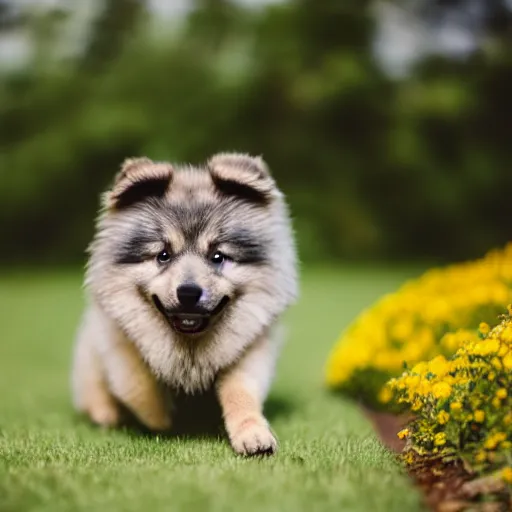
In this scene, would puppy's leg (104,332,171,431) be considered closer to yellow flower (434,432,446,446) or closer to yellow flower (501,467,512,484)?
yellow flower (434,432,446,446)

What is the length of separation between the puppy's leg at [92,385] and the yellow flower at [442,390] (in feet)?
4.83

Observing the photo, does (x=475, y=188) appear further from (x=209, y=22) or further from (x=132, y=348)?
(x=132, y=348)

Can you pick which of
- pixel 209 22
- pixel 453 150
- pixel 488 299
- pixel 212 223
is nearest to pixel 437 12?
pixel 453 150

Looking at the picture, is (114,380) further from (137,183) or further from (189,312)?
(137,183)

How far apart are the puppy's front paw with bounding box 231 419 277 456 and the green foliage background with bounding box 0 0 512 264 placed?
29.3 feet

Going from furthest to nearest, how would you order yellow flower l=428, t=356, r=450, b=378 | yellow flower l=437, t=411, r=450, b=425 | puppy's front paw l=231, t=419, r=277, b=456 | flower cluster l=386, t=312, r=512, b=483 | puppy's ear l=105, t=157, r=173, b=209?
1. puppy's ear l=105, t=157, r=173, b=209
2. puppy's front paw l=231, t=419, r=277, b=456
3. yellow flower l=428, t=356, r=450, b=378
4. yellow flower l=437, t=411, r=450, b=425
5. flower cluster l=386, t=312, r=512, b=483

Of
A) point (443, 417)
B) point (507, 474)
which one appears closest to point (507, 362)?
point (443, 417)

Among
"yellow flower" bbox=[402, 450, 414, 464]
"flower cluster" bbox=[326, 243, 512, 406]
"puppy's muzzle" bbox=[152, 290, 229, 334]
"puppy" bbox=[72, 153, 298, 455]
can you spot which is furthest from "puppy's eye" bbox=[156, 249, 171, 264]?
"flower cluster" bbox=[326, 243, 512, 406]

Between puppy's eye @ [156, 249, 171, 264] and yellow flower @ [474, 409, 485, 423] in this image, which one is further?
puppy's eye @ [156, 249, 171, 264]

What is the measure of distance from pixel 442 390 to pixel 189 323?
914mm

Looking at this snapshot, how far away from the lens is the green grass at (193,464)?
182 cm

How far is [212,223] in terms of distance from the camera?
2.70 meters

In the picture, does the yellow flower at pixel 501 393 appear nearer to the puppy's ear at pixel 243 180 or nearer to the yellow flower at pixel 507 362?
Result: the yellow flower at pixel 507 362

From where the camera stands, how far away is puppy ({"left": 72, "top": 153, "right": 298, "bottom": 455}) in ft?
8.74
